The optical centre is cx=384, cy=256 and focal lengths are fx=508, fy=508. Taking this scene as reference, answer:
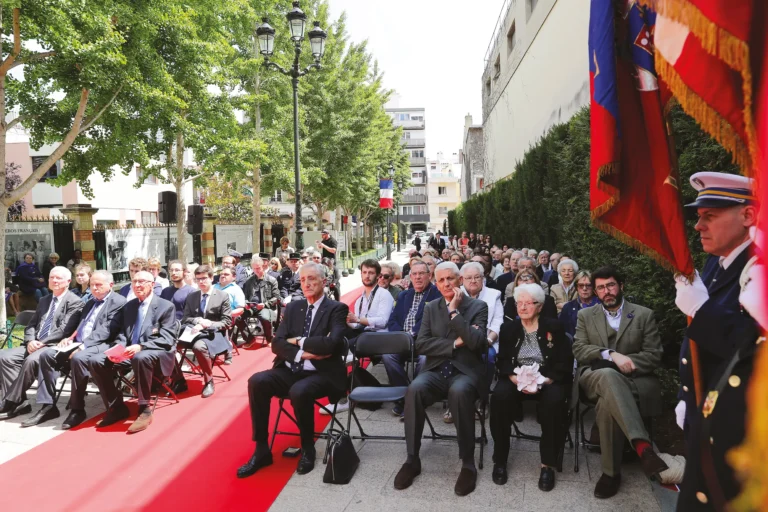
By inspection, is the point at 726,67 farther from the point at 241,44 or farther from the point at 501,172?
the point at 501,172

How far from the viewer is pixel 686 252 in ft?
7.78

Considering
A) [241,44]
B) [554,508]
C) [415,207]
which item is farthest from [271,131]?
[415,207]

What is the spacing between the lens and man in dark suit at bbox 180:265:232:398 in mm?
6777

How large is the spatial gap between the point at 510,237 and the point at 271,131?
10.5 metres

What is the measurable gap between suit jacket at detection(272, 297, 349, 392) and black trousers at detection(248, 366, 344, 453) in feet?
0.44

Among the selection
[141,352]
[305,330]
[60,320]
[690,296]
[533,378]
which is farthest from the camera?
[60,320]

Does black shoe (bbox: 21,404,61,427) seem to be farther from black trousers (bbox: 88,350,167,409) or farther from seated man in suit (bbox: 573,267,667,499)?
seated man in suit (bbox: 573,267,667,499)

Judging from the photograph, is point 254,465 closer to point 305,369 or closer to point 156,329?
point 305,369

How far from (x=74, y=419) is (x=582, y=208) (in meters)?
7.41

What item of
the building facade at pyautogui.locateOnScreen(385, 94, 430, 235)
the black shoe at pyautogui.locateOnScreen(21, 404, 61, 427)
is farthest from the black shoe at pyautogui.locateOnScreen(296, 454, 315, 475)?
the building facade at pyautogui.locateOnScreen(385, 94, 430, 235)

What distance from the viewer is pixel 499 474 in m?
4.17

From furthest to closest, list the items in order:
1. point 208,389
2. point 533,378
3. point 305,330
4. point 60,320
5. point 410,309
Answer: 1. point 208,389
2. point 60,320
3. point 410,309
4. point 305,330
5. point 533,378

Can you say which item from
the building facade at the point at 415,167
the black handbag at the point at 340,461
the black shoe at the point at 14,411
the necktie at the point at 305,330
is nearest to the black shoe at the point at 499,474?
the black handbag at the point at 340,461

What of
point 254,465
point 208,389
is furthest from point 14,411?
point 254,465
